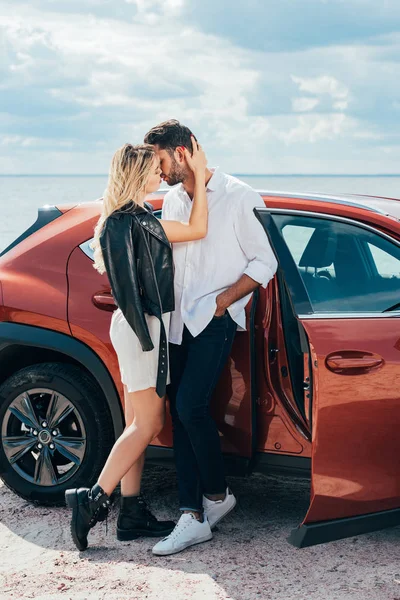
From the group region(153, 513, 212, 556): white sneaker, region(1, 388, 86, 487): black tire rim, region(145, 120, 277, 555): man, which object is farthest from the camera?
region(1, 388, 86, 487): black tire rim

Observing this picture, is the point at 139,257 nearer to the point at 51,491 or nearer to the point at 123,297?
the point at 123,297

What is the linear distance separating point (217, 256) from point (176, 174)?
413 mm

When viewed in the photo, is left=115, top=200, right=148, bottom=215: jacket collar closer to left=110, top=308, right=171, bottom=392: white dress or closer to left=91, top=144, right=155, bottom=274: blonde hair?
left=91, top=144, right=155, bottom=274: blonde hair

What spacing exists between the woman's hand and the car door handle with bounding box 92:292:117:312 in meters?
0.74

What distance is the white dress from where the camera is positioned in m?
4.05

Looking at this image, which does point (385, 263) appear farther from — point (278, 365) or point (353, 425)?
point (353, 425)

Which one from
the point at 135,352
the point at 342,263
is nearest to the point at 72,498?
the point at 135,352

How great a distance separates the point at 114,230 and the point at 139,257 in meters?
0.16

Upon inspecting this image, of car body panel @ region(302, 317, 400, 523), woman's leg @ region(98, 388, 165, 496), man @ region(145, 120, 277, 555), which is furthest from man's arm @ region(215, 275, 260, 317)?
woman's leg @ region(98, 388, 165, 496)

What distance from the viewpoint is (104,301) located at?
436cm

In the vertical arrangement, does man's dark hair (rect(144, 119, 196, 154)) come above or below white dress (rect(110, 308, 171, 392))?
above

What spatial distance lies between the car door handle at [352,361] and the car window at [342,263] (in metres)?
0.28

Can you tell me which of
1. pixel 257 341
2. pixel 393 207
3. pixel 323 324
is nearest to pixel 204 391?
pixel 257 341

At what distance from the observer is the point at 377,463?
146 inches
